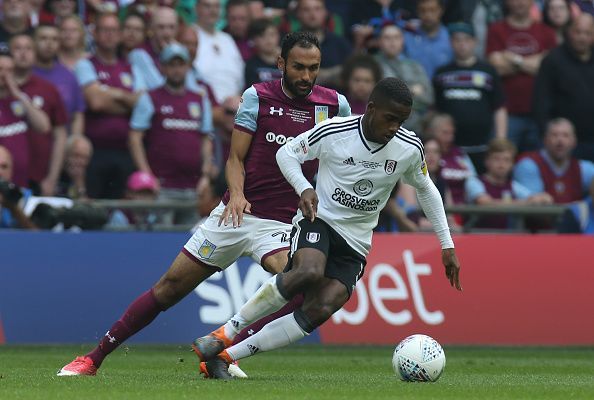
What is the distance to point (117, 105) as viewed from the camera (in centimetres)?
1550

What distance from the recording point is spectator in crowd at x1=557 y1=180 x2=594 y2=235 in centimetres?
1550

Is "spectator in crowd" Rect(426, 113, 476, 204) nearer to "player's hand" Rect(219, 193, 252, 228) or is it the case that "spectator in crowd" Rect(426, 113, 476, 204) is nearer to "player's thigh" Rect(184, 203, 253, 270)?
"player's thigh" Rect(184, 203, 253, 270)

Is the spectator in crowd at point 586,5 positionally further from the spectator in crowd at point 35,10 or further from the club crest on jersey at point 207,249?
the club crest on jersey at point 207,249

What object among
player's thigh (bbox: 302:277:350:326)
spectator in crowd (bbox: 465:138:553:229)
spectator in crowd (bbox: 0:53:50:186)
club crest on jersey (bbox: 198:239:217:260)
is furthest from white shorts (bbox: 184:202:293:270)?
spectator in crowd (bbox: 465:138:553:229)

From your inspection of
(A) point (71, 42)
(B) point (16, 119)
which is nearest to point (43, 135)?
(B) point (16, 119)

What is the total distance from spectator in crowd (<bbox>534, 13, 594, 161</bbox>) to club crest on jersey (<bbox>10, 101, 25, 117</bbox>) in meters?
6.46

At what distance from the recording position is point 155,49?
1602 cm

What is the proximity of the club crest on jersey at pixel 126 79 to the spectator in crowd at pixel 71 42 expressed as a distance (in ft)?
1.76

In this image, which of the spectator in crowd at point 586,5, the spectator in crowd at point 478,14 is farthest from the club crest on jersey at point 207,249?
the spectator in crowd at point 586,5

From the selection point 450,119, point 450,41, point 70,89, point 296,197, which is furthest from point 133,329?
point 450,41

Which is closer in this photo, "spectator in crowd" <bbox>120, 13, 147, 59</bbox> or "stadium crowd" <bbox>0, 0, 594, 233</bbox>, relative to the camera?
"stadium crowd" <bbox>0, 0, 594, 233</bbox>

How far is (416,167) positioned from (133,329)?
91.3 inches

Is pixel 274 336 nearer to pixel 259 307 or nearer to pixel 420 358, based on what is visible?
pixel 259 307

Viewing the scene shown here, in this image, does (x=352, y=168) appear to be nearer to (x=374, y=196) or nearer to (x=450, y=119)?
(x=374, y=196)
